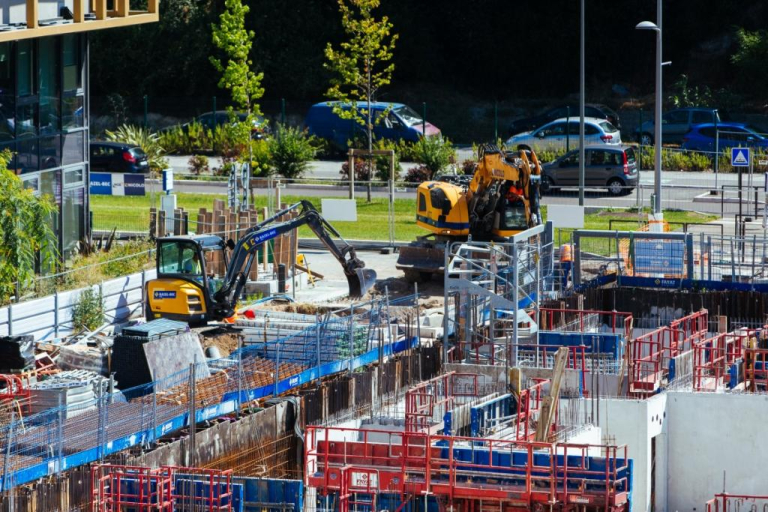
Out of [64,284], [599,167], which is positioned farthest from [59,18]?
[599,167]

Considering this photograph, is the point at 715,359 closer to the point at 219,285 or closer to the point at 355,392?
the point at 355,392

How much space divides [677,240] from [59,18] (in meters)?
14.2

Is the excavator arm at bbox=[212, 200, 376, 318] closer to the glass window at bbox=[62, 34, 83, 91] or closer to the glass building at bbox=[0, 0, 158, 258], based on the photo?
the glass building at bbox=[0, 0, 158, 258]

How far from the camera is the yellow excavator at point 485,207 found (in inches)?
1404

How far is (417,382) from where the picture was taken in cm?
2853

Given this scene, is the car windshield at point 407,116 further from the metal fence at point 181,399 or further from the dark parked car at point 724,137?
the metal fence at point 181,399

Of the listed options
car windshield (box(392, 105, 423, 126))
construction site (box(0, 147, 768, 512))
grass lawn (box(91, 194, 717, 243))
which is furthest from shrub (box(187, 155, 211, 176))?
construction site (box(0, 147, 768, 512))

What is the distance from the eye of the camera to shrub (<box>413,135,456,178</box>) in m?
49.5

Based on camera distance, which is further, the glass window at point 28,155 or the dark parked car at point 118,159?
the dark parked car at point 118,159

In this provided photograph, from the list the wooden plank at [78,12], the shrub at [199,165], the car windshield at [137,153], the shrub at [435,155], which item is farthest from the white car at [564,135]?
the wooden plank at [78,12]

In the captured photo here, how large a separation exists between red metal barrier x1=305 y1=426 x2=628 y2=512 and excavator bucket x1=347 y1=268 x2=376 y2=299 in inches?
406

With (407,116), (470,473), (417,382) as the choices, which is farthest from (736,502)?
(407,116)

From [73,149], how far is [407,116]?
22.3m

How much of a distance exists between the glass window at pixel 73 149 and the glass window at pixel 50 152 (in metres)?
0.20
